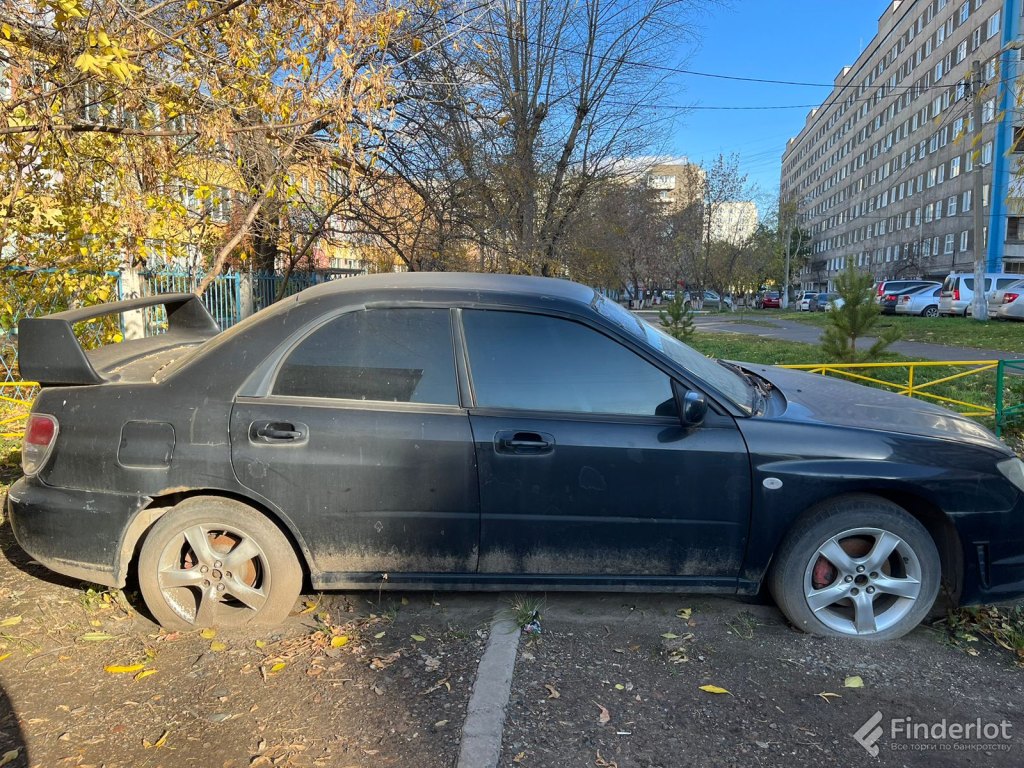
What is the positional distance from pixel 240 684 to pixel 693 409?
2.21 metres

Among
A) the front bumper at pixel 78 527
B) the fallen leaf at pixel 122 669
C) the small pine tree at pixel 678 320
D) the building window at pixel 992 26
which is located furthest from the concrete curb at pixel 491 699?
the building window at pixel 992 26

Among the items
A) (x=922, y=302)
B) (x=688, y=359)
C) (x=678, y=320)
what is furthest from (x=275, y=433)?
(x=922, y=302)

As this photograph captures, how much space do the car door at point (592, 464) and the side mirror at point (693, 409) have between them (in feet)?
0.22

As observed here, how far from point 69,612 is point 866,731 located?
3.60 meters

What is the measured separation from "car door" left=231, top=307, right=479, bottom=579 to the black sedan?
0.4 inches

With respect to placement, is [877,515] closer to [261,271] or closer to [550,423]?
[550,423]

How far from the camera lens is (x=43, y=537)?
3.17 m

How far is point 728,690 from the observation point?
2750 millimetres

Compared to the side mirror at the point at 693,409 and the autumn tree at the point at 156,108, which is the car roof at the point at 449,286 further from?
the autumn tree at the point at 156,108

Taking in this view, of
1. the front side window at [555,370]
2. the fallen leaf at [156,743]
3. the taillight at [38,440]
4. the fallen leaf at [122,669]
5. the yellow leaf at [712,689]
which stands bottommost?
the fallen leaf at [156,743]

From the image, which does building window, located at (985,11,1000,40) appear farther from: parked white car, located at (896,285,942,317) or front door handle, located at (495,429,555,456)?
front door handle, located at (495,429,555,456)

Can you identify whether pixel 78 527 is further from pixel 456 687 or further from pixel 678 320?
pixel 678 320

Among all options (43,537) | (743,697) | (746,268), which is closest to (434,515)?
(743,697)

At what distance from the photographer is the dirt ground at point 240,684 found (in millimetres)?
2398
